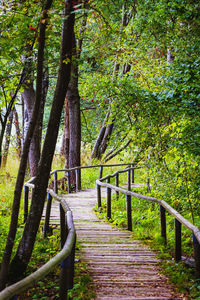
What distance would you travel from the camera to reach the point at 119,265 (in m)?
5.79

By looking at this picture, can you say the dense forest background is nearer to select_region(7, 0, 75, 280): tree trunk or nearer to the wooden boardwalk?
select_region(7, 0, 75, 280): tree trunk

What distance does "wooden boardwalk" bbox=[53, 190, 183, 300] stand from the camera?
471cm

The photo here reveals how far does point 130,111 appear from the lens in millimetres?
9891

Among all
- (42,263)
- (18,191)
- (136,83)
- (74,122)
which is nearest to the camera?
(18,191)

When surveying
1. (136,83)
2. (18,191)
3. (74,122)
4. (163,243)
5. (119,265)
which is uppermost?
(136,83)

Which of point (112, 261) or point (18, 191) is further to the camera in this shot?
point (112, 261)

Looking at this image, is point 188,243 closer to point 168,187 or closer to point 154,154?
point 168,187

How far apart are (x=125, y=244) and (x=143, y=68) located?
812 centimetres

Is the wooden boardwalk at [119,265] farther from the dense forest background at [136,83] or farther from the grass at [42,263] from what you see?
the dense forest background at [136,83]

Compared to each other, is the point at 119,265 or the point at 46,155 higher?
the point at 46,155

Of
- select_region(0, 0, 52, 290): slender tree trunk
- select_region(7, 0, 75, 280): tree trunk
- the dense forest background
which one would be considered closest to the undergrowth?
the dense forest background

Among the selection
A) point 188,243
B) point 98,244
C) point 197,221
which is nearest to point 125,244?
point 98,244

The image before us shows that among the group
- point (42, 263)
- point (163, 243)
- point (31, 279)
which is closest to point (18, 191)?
point (42, 263)

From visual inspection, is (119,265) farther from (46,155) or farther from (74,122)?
(74,122)
